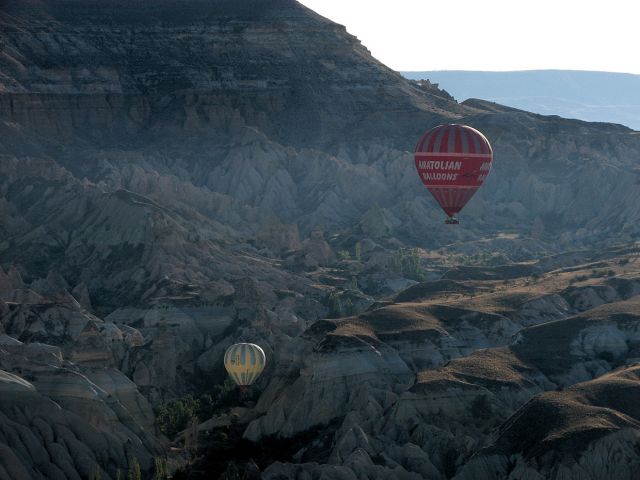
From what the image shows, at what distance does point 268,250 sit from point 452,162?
39728mm

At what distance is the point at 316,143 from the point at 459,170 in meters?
78.7

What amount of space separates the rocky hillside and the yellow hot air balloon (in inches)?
29.7

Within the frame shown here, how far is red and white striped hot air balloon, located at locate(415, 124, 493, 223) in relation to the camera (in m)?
94.6

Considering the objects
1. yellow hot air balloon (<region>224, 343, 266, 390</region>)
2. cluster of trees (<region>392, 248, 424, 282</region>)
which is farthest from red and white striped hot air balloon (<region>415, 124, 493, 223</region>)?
cluster of trees (<region>392, 248, 424, 282</region>)

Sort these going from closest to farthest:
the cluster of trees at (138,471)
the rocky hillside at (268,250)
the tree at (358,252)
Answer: the cluster of trees at (138,471), the rocky hillside at (268,250), the tree at (358,252)

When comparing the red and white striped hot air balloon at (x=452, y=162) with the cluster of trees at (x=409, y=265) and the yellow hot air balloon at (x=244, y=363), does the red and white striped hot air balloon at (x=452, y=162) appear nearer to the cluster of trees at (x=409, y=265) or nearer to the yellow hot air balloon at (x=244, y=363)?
the yellow hot air balloon at (x=244, y=363)

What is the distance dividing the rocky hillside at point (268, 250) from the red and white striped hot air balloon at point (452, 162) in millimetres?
6300

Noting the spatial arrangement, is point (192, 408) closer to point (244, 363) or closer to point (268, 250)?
point (244, 363)

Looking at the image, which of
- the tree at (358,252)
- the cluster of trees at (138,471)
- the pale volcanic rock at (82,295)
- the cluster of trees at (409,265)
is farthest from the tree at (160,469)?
the tree at (358,252)

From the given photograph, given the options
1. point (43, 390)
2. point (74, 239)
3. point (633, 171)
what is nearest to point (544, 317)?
point (43, 390)

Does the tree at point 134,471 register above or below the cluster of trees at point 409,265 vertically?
above

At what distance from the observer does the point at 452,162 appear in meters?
95.2

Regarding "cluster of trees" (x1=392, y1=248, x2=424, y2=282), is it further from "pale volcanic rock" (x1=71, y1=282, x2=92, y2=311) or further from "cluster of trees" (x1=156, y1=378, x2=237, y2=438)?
"cluster of trees" (x1=156, y1=378, x2=237, y2=438)

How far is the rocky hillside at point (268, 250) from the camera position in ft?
243
